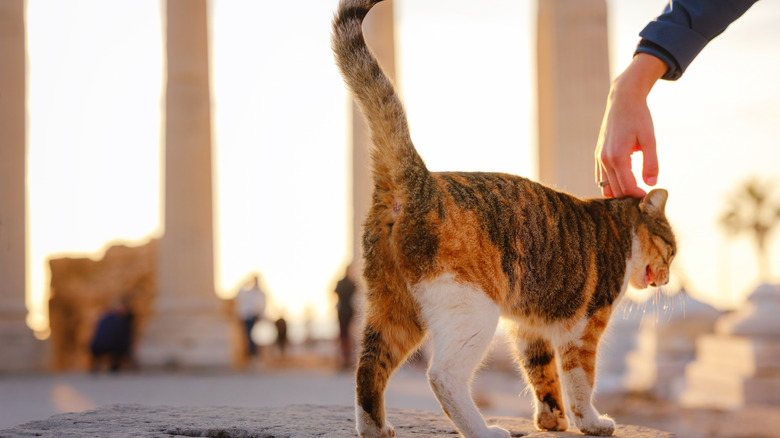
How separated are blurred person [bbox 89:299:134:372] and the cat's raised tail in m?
18.2

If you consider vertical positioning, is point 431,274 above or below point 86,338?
above

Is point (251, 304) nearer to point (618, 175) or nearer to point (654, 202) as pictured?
point (654, 202)

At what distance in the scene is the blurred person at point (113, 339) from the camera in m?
21.2

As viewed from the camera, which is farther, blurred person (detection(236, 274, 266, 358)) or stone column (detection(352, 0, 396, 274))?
stone column (detection(352, 0, 396, 274))

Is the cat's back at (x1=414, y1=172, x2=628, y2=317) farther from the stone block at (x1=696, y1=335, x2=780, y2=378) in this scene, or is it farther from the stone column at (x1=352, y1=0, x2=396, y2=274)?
the stone column at (x1=352, y1=0, x2=396, y2=274)

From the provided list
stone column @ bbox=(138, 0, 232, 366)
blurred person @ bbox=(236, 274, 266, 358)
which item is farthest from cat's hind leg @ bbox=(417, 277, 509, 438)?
stone column @ bbox=(138, 0, 232, 366)

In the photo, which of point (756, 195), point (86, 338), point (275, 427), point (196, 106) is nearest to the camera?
point (275, 427)

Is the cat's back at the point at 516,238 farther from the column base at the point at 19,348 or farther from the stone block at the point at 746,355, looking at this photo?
the column base at the point at 19,348

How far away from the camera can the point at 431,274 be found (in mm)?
4270

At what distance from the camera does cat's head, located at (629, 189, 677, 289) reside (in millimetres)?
5328

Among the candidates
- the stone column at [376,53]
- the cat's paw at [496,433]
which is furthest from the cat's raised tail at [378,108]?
the stone column at [376,53]

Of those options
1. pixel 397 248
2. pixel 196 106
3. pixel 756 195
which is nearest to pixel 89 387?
pixel 196 106

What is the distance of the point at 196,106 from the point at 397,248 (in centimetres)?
2052

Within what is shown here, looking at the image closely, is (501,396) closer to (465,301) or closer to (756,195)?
(465,301)
